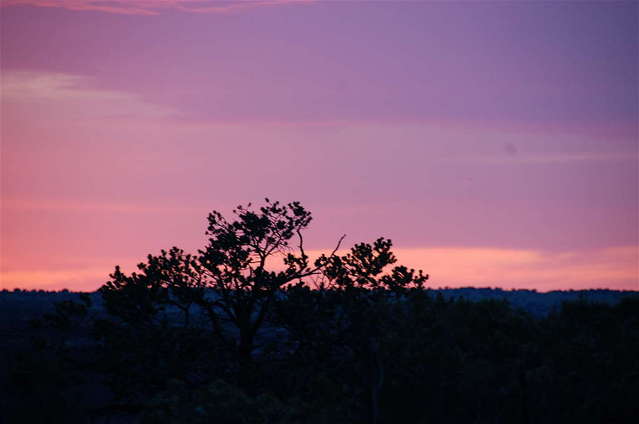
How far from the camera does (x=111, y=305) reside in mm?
38719

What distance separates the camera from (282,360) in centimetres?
3862

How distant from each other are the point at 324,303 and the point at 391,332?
4.02m

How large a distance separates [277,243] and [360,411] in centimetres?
906

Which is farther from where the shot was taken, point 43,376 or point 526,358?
point 526,358

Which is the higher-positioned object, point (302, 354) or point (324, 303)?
point (324, 303)

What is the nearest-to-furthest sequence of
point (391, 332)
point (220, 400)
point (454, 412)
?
point (220, 400) → point (391, 332) → point (454, 412)

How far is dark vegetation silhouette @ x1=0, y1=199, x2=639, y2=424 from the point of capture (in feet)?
118

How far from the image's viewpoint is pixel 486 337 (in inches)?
1941

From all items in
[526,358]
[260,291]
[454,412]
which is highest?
[260,291]

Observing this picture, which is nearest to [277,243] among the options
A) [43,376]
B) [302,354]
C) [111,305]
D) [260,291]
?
[260,291]

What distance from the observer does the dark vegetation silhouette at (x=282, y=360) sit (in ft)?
118

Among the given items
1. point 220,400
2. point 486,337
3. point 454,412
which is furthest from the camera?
point 486,337

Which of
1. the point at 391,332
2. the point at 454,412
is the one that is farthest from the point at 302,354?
the point at 454,412

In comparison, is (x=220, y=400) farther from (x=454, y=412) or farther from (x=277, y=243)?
(x=454, y=412)
